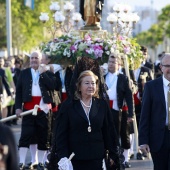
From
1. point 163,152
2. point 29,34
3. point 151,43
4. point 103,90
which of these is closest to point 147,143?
point 163,152

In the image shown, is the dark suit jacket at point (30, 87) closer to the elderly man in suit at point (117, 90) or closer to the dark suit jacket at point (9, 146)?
the elderly man in suit at point (117, 90)

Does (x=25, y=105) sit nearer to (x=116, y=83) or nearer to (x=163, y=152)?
(x=116, y=83)

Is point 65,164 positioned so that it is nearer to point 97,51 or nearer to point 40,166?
point 40,166

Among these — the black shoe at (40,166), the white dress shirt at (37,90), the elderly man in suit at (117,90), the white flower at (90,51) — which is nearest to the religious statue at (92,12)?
the white flower at (90,51)

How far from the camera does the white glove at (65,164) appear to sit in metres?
7.73

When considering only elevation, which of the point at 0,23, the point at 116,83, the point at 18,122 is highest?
the point at 0,23

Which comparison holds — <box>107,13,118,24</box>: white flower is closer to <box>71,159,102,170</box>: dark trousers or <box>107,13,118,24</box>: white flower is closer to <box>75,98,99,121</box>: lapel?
<box>75,98,99,121</box>: lapel

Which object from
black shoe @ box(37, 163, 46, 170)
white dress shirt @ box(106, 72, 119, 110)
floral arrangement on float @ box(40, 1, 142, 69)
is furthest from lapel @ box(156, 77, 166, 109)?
floral arrangement on float @ box(40, 1, 142, 69)

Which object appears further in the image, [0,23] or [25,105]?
[0,23]

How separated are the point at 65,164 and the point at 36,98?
173 inches

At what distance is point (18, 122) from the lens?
74.5ft

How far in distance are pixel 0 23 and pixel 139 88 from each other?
29081 millimetres

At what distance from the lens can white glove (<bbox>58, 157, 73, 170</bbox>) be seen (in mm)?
7734

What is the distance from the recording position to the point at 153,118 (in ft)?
27.6
